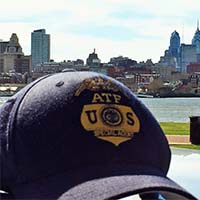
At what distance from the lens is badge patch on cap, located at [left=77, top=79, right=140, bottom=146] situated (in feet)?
4.25

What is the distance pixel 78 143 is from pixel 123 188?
0.16 meters

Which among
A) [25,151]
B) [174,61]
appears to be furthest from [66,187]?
[174,61]

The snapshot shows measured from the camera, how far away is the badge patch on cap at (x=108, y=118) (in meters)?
1.29

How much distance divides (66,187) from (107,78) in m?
0.32

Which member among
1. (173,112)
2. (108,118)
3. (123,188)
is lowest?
(173,112)

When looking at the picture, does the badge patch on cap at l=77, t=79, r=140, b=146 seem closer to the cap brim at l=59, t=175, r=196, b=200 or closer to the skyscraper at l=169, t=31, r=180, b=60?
the cap brim at l=59, t=175, r=196, b=200

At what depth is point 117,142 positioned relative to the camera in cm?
129

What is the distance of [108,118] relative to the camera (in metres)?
1.32

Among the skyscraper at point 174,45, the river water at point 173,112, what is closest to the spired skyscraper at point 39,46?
the river water at point 173,112

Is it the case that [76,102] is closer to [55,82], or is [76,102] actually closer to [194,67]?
[55,82]

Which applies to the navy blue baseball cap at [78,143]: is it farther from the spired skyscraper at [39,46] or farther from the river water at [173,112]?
the spired skyscraper at [39,46]

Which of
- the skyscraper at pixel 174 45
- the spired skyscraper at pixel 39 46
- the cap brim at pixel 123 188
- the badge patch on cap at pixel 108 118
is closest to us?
the cap brim at pixel 123 188

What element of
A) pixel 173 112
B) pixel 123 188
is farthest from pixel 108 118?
pixel 173 112

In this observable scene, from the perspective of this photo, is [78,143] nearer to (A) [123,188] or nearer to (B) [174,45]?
(A) [123,188]
